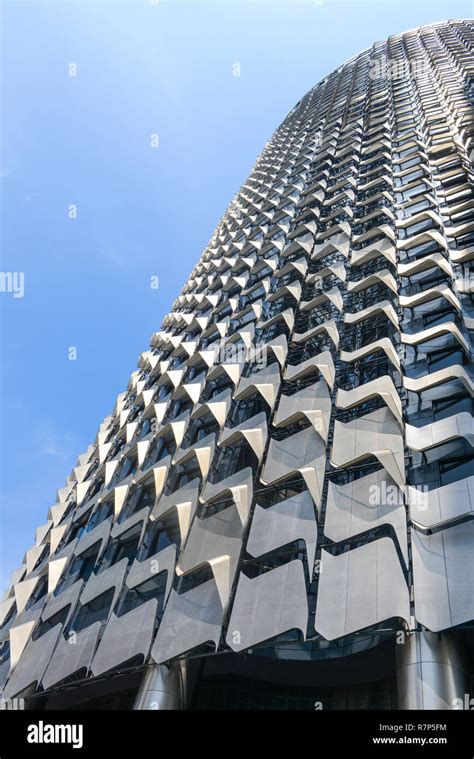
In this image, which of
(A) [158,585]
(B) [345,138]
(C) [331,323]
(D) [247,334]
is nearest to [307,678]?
(A) [158,585]

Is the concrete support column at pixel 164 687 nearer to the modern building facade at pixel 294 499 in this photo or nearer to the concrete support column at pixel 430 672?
the modern building facade at pixel 294 499

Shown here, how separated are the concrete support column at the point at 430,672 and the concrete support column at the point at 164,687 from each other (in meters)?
6.07

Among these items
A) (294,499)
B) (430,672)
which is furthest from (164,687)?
(430,672)

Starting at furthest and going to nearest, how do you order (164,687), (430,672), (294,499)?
(294,499)
(164,687)
(430,672)

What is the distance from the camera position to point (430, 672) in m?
11.4

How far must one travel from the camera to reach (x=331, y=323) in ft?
80.9

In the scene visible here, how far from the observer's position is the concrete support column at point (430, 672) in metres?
11.1

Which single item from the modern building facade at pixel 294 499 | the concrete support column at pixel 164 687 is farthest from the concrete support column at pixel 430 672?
the concrete support column at pixel 164 687

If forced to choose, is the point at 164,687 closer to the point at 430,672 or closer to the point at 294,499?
the point at 294,499

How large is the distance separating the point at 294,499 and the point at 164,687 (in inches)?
256

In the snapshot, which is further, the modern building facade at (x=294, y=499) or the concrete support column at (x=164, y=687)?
the concrete support column at (x=164, y=687)

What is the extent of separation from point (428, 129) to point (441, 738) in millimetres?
44104

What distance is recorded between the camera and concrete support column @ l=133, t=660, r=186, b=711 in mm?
13898

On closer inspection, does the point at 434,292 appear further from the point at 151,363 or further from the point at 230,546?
the point at 151,363
